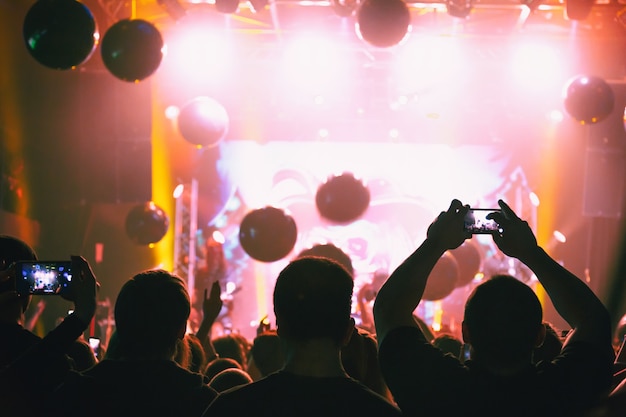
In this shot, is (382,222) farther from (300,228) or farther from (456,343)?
(456,343)

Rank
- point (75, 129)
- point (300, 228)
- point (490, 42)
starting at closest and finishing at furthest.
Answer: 1. point (75, 129)
2. point (490, 42)
3. point (300, 228)

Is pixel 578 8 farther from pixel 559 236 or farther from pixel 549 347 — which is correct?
pixel 559 236

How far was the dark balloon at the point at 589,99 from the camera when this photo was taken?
25.8 ft

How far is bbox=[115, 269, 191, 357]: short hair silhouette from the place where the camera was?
212 cm

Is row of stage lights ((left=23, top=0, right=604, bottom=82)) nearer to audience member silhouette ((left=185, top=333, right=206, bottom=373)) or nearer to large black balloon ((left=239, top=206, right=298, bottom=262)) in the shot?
large black balloon ((left=239, top=206, right=298, bottom=262))

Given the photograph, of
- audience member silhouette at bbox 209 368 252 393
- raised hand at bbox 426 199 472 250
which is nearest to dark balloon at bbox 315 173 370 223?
audience member silhouette at bbox 209 368 252 393

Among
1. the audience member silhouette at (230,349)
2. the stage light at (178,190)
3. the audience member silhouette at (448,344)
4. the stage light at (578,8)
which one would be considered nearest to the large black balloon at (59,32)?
the audience member silhouette at (230,349)

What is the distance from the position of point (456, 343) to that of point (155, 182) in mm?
10240

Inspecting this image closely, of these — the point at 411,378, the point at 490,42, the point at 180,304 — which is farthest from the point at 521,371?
the point at 490,42

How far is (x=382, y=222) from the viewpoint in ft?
46.3

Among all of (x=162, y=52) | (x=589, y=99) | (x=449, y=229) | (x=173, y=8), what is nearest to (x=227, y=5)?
(x=173, y=8)

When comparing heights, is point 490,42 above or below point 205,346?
above

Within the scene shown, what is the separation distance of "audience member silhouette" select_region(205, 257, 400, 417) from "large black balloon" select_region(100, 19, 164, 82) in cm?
468

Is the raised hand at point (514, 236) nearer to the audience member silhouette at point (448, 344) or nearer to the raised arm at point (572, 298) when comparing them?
the raised arm at point (572, 298)
